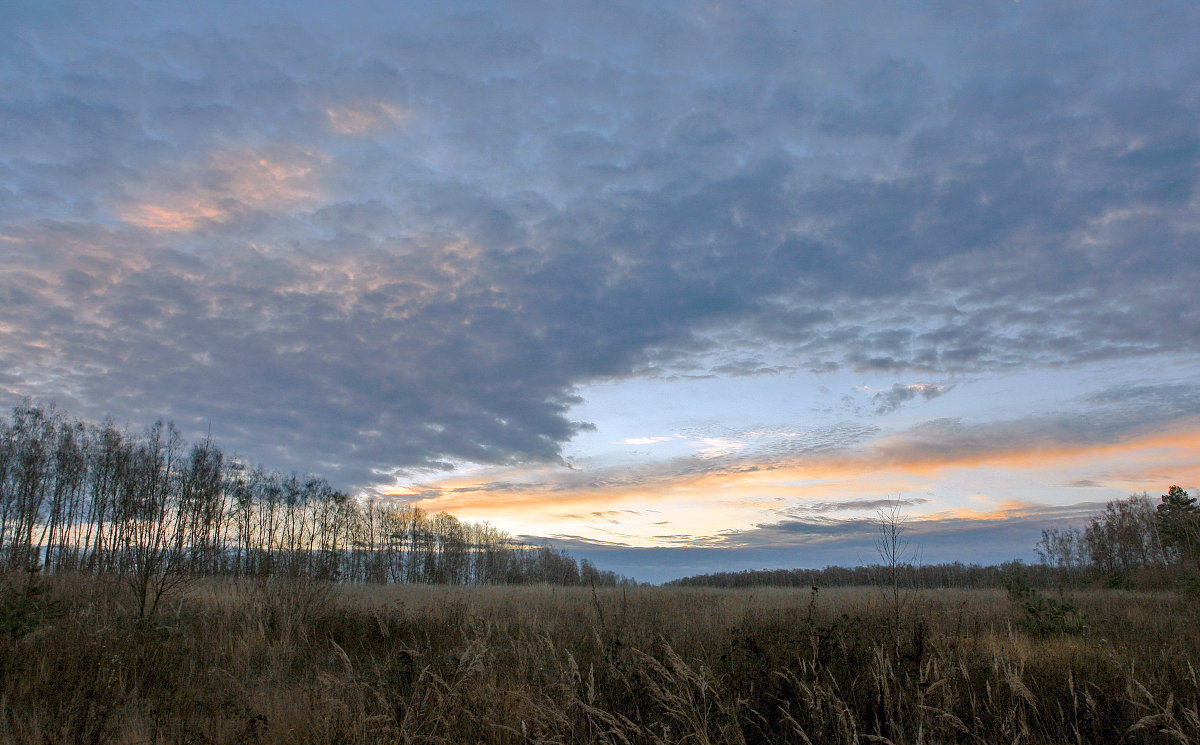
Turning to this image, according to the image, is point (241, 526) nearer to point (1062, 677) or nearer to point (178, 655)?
point (178, 655)

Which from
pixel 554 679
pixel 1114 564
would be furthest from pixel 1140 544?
pixel 554 679

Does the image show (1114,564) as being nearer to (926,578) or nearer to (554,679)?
(926,578)

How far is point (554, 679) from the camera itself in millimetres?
7645

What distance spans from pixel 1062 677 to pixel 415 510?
8223 centimetres

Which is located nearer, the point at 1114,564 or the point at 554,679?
the point at 554,679

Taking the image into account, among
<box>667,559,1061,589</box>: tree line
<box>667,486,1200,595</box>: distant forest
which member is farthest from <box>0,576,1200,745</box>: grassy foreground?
<box>667,559,1061,589</box>: tree line

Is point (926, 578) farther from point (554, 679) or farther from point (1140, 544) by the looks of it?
point (554, 679)

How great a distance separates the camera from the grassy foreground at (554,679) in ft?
17.4

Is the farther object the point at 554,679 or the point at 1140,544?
the point at 1140,544

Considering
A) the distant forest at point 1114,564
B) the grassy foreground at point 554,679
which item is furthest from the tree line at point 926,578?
the grassy foreground at point 554,679

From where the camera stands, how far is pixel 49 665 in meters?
7.70

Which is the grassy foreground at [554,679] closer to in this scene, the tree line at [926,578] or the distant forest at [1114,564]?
the distant forest at [1114,564]

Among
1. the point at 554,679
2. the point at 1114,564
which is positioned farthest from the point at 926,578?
the point at 554,679

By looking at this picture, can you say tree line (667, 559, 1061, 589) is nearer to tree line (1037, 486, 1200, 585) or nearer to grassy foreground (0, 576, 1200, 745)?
tree line (1037, 486, 1200, 585)
